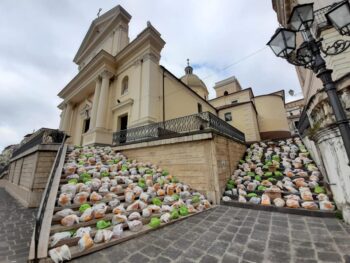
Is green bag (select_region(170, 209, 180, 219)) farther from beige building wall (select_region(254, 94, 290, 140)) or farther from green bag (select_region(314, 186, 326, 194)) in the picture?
beige building wall (select_region(254, 94, 290, 140))

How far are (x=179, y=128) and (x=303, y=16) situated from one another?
610 centimetres

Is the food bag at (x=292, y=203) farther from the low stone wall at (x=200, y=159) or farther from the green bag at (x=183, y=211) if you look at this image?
the green bag at (x=183, y=211)

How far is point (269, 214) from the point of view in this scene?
12.7 ft

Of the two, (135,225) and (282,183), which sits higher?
(282,183)

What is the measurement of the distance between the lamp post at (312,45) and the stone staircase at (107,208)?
138 inches

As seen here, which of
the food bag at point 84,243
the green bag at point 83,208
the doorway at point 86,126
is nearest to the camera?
the food bag at point 84,243

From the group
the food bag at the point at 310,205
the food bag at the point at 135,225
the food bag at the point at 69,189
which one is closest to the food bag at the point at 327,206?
the food bag at the point at 310,205

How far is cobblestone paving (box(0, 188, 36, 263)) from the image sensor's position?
239cm

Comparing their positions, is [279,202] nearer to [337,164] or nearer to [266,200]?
[266,200]

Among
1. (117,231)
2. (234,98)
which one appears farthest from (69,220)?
(234,98)

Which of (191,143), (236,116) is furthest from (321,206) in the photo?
(236,116)

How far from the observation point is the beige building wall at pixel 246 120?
16.0 m

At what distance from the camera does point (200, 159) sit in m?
5.55

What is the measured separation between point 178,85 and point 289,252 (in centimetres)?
1312
